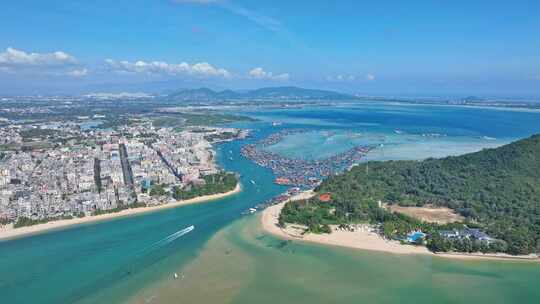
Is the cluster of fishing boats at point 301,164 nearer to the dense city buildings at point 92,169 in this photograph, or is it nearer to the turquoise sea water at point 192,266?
the dense city buildings at point 92,169

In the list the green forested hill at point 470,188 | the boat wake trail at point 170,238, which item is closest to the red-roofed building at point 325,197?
the green forested hill at point 470,188

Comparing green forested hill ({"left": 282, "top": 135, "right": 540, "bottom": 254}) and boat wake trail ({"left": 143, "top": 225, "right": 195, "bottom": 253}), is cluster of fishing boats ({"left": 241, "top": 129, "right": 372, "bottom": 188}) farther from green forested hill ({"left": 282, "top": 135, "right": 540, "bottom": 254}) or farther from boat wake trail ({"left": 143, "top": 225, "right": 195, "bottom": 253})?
boat wake trail ({"left": 143, "top": 225, "right": 195, "bottom": 253})

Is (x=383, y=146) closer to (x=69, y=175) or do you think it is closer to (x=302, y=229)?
(x=302, y=229)

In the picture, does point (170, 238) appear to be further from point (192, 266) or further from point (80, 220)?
point (80, 220)

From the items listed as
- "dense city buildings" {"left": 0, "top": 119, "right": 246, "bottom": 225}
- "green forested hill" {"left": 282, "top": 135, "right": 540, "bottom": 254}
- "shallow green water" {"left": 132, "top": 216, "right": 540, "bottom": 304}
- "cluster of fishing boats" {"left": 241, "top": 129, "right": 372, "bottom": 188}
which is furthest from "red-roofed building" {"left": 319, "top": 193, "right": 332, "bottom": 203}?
"dense city buildings" {"left": 0, "top": 119, "right": 246, "bottom": 225}

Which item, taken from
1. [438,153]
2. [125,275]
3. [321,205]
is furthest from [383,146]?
[125,275]
